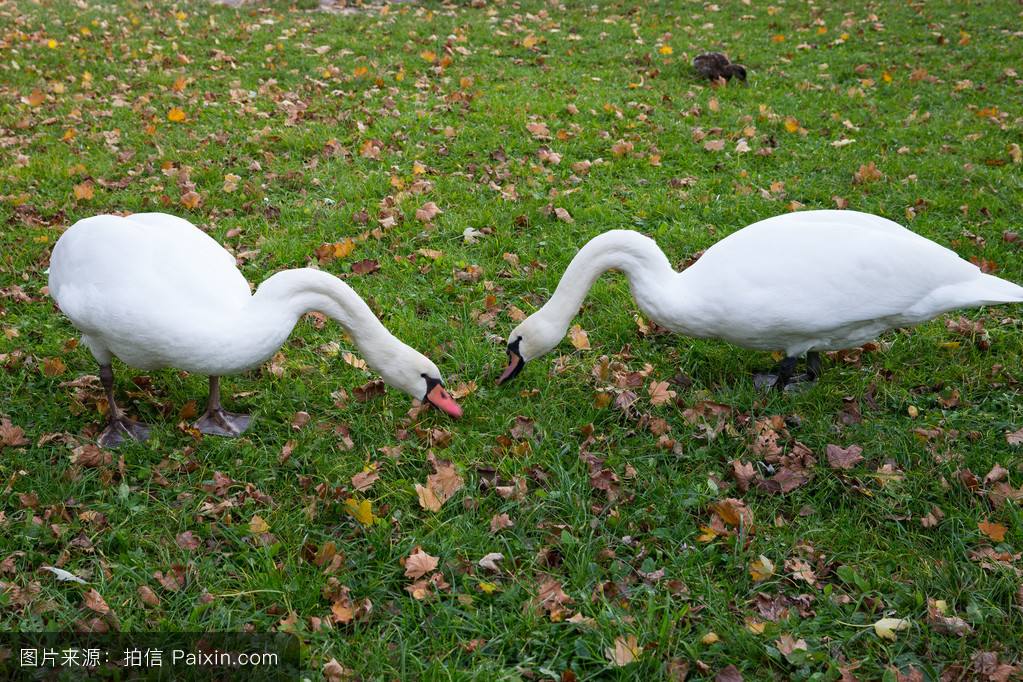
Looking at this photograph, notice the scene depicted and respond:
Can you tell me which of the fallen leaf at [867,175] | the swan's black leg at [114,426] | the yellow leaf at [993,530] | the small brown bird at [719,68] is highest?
the small brown bird at [719,68]

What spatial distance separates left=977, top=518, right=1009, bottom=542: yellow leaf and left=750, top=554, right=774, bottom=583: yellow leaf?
0.95 metres

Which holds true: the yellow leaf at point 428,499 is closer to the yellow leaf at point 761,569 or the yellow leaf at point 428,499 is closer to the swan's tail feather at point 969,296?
the yellow leaf at point 761,569

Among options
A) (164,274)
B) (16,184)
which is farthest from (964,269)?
(16,184)

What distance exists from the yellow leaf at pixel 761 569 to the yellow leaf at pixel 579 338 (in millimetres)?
1929

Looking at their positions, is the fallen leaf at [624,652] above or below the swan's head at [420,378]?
below

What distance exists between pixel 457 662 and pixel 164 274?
2.21 metres

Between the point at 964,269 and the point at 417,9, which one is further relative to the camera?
the point at 417,9

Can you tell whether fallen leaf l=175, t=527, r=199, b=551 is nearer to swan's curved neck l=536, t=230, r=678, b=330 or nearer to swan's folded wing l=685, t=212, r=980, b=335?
swan's curved neck l=536, t=230, r=678, b=330

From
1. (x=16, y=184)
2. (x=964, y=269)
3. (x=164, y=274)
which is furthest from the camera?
(x=16, y=184)

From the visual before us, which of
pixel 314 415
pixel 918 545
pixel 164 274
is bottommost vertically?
pixel 314 415

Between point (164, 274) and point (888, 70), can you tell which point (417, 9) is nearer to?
point (888, 70)

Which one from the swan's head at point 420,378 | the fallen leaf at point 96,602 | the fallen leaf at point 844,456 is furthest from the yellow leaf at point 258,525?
the fallen leaf at point 844,456

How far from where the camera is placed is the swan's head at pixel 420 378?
4.08 metres

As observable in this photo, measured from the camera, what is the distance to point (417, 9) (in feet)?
42.2
